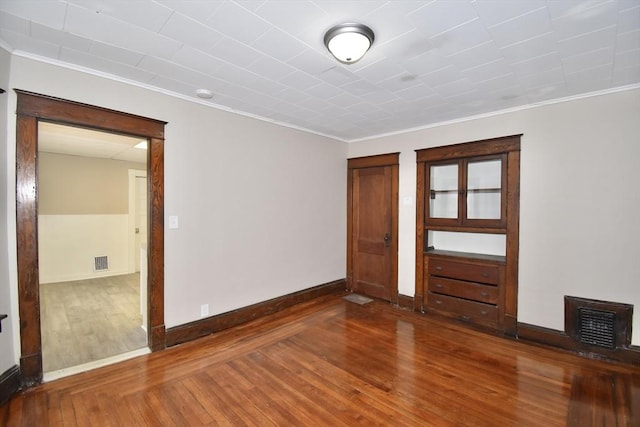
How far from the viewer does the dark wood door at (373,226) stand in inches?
179

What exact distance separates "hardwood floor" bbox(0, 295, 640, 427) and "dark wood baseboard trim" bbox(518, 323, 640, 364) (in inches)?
5.0

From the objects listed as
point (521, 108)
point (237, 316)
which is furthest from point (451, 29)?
point (237, 316)

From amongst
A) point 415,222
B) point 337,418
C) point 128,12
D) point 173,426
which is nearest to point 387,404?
point 337,418

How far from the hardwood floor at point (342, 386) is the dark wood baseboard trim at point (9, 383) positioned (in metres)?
0.06

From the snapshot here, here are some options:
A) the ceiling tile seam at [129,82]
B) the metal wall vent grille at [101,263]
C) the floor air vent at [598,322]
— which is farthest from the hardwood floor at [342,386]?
the metal wall vent grille at [101,263]

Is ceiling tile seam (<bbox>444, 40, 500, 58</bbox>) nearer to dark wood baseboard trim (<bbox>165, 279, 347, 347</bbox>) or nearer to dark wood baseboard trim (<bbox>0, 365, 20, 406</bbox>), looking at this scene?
dark wood baseboard trim (<bbox>165, 279, 347, 347</bbox>)

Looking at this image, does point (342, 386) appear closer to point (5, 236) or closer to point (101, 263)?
point (5, 236)

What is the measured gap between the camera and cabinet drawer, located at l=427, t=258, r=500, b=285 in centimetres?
360

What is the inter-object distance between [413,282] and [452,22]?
334cm

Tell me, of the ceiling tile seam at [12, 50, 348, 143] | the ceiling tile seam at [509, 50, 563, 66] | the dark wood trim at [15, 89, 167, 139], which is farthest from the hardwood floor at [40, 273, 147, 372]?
the ceiling tile seam at [509, 50, 563, 66]

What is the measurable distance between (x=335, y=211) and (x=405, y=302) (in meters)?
1.81

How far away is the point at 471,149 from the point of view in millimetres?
3742

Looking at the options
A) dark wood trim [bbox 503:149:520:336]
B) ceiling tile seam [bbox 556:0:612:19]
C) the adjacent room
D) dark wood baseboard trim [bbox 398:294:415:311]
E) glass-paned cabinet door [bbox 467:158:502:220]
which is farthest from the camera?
dark wood baseboard trim [bbox 398:294:415:311]

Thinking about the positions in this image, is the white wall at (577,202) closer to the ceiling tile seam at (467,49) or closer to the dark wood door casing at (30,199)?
the ceiling tile seam at (467,49)
